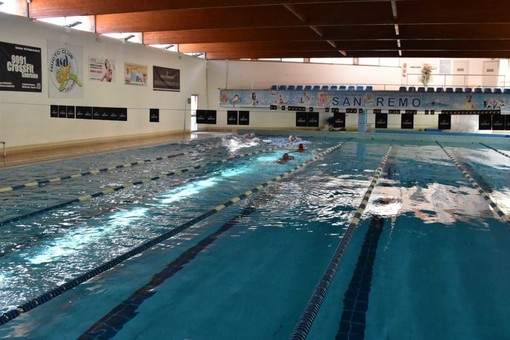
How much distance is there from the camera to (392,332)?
295 centimetres

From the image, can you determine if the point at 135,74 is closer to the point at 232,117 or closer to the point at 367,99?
the point at 232,117

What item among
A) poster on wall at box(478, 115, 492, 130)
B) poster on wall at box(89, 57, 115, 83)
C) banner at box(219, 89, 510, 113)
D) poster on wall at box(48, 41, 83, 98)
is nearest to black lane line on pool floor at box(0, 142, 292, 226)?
poster on wall at box(48, 41, 83, 98)

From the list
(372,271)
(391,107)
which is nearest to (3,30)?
(372,271)

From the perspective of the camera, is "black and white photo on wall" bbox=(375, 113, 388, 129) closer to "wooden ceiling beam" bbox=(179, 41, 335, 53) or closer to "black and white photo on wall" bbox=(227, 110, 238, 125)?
"wooden ceiling beam" bbox=(179, 41, 335, 53)

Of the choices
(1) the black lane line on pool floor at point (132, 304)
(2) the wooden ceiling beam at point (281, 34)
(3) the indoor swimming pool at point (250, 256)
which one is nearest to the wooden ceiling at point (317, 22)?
(2) the wooden ceiling beam at point (281, 34)

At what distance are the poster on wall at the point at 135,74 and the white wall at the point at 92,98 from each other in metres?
0.17

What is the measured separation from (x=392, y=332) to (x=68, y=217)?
4011 mm

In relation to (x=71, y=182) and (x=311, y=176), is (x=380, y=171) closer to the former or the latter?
(x=311, y=176)

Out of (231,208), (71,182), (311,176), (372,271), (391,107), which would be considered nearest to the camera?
(372,271)

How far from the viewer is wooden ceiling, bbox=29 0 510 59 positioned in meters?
10.6

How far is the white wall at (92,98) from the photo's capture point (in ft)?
39.5

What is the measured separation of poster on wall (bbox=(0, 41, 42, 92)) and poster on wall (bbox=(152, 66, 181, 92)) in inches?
231

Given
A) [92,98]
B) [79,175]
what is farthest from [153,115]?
[79,175]

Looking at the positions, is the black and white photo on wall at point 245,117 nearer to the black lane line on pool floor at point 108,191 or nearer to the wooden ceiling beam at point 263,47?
the wooden ceiling beam at point 263,47
